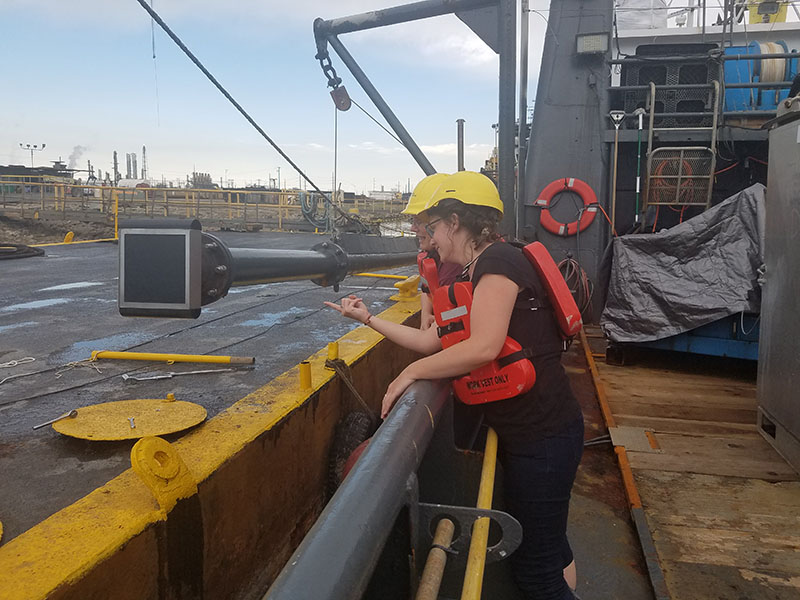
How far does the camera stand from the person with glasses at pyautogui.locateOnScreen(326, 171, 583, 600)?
6.85 ft

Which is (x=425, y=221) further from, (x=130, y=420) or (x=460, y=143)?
(x=460, y=143)

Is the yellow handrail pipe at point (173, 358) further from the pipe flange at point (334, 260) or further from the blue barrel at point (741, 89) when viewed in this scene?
the blue barrel at point (741, 89)

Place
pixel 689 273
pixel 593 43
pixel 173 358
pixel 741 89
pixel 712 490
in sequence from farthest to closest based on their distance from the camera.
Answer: pixel 741 89 → pixel 593 43 → pixel 689 273 → pixel 173 358 → pixel 712 490

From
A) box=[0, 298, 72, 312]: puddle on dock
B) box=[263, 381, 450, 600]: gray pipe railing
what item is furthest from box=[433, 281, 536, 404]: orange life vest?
box=[0, 298, 72, 312]: puddle on dock

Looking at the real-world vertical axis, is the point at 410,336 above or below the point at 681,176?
below

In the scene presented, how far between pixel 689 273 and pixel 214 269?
5.32 meters

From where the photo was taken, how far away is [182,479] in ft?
6.51

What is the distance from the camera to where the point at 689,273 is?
6227 mm

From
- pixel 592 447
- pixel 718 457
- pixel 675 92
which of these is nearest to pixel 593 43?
pixel 675 92

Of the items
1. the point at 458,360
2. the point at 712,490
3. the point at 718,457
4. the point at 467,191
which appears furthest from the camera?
the point at 718,457

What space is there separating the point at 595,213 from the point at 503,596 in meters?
6.54

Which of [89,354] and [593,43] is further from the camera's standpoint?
[593,43]

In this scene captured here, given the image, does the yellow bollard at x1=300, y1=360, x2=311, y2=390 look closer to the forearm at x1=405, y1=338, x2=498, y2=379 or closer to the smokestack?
the forearm at x1=405, y1=338, x2=498, y2=379

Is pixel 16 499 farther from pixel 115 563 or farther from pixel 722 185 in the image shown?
pixel 722 185
